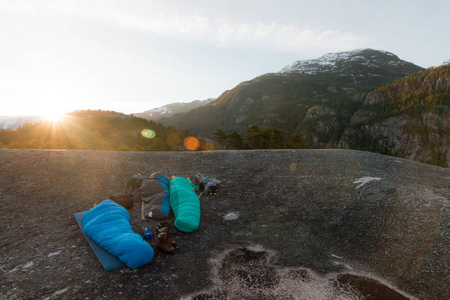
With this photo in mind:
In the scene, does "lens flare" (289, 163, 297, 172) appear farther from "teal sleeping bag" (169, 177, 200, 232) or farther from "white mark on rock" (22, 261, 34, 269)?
"white mark on rock" (22, 261, 34, 269)

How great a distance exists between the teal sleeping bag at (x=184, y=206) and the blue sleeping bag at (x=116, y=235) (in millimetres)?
2144

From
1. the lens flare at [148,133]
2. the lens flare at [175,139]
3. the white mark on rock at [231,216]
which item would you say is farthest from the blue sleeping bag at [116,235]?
the lens flare at [148,133]

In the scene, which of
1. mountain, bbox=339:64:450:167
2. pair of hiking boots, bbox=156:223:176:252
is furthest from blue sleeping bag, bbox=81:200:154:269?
mountain, bbox=339:64:450:167

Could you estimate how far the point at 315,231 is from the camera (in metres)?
10.1

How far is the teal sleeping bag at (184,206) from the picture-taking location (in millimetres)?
9727

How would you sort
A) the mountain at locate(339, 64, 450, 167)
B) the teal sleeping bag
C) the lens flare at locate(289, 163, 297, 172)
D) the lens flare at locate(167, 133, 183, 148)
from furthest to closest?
the mountain at locate(339, 64, 450, 167) < the lens flare at locate(167, 133, 183, 148) < the lens flare at locate(289, 163, 297, 172) < the teal sleeping bag

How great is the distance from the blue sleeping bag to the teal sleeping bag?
2144mm

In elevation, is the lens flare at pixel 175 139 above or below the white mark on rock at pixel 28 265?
below

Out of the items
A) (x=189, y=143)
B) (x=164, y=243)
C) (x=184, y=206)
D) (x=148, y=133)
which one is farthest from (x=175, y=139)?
(x=164, y=243)

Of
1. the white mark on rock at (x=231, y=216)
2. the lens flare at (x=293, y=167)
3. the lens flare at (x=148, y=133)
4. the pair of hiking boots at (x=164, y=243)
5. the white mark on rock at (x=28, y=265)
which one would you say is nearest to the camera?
the white mark on rock at (x=28, y=265)

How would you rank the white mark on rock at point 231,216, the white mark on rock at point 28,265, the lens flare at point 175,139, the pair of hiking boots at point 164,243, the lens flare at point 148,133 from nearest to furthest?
1. the white mark on rock at point 28,265
2. the pair of hiking boots at point 164,243
3. the white mark on rock at point 231,216
4. the lens flare at point 148,133
5. the lens flare at point 175,139

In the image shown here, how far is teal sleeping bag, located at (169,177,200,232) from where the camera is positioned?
973 centimetres

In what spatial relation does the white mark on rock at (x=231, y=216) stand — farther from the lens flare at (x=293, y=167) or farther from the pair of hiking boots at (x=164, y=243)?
the lens flare at (x=293, y=167)

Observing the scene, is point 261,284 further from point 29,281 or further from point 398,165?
point 398,165
